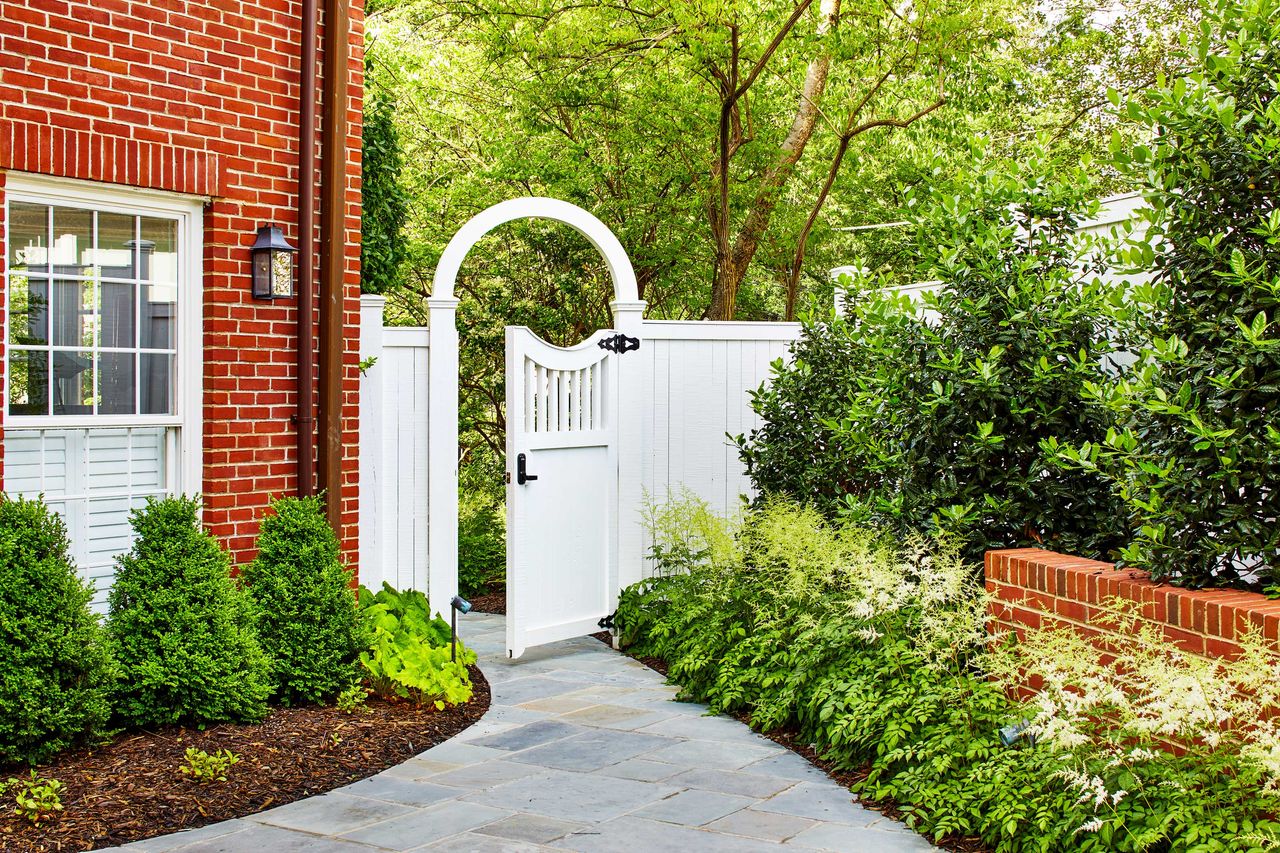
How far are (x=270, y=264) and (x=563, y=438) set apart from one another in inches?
86.4

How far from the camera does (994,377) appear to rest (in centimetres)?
516

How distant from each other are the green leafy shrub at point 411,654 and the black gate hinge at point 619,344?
2.02 metres

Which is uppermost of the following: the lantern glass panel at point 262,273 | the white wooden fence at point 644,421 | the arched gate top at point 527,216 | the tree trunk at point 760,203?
the tree trunk at point 760,203

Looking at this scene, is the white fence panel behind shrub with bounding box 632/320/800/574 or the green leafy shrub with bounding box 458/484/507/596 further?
the green leafy shrub with bounding box 458/484/507/596

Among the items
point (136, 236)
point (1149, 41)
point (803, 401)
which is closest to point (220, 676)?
point (136, 236)

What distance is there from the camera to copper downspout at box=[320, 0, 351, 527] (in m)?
6.11

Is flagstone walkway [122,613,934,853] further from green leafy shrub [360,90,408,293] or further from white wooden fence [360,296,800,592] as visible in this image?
green leafy shrub [360,90,408,293]

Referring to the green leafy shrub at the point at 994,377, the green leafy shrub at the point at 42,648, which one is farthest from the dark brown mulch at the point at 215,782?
the green leafy shrub at the point at 994,377

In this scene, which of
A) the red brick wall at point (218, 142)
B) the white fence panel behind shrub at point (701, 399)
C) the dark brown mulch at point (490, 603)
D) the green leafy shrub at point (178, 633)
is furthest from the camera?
the dark brown mulch at point (490, 603)

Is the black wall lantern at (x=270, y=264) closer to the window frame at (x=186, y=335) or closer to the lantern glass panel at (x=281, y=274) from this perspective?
the lantern glass panel at (x=281, y=274)

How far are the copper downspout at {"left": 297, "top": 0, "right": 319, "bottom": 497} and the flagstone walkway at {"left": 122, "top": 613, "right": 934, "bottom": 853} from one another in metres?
1.67

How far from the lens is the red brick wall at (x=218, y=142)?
5.09 metres

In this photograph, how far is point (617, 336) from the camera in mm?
7656

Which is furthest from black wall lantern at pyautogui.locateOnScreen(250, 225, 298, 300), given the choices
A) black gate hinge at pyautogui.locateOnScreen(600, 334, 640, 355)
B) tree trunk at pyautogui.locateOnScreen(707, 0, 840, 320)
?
tree trunk at pyautogui.locateOnScreen(707, 0, 840, 320)
